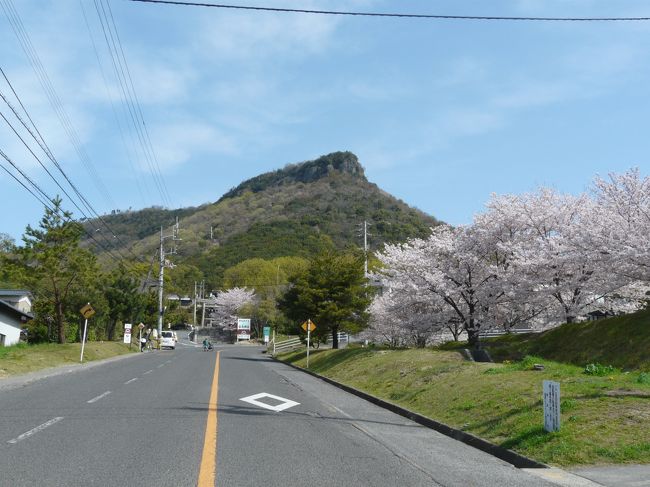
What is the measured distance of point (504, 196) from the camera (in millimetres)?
28266

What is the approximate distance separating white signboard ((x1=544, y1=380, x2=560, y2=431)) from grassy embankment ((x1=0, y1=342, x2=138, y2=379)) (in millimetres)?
19549

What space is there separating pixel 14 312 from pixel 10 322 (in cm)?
76

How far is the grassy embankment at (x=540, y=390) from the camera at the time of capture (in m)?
8.38

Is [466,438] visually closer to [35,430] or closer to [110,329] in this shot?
[35,430]

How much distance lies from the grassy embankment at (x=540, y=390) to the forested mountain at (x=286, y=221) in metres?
71.4

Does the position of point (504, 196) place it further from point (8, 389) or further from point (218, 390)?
point (8, 389)

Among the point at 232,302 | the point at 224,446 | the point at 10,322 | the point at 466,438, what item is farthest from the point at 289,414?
the point at 232,302

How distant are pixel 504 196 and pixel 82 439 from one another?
2386cm

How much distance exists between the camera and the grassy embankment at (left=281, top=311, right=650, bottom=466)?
27.5ft

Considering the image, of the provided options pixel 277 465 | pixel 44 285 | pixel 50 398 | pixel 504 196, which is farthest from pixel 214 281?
pixel 277 465

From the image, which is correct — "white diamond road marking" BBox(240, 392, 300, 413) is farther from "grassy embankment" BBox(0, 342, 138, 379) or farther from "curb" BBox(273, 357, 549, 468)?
"grassy embankment" BBox(0, 342, 138, 379)

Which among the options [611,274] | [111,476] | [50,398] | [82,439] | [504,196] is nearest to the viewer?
[111,476]

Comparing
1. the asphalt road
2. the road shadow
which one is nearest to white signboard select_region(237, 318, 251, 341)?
the asphalt road

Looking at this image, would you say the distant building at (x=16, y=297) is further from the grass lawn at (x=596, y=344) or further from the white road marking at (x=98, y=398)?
the grass lawn at (x=596, y=344)
